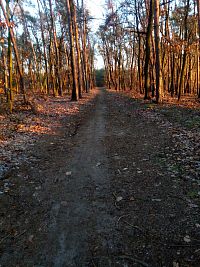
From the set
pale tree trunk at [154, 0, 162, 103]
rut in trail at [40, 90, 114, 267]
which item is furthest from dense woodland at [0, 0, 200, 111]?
rut in trail at [40, 90, 114, 267]

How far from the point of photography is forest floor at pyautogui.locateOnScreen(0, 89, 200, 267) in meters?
3.37

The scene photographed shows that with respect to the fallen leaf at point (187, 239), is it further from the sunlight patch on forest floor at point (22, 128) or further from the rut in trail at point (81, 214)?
the sunlight patch on forest floor at point (22, 128)

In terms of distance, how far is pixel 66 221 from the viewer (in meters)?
4.09

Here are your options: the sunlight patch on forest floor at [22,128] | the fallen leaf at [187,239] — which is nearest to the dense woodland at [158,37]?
the sunlight patch on forest floor at [22,128]

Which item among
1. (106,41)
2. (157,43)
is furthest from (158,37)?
(106,41)

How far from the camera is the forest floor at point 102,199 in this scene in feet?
11.1

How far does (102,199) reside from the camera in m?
4.74

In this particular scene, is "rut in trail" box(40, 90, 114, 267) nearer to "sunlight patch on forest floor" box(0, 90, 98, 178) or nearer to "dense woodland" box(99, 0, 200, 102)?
"sunlight patch on forest floor" box(0, 90, 98, 178)

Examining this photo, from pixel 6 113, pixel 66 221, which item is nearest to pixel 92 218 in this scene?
pixel 66 221

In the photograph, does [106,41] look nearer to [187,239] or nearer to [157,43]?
[157,43]

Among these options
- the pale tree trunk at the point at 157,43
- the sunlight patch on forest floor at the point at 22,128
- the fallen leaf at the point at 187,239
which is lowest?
the fallen leaf at the point at 187,239

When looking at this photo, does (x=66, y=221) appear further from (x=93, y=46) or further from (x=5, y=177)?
(x=93, y=46)

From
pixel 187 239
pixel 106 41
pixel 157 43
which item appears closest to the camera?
pixel 187 239

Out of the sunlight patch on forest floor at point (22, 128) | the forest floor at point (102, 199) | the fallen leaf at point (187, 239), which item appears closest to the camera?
the forest floor at point (102, 199)
